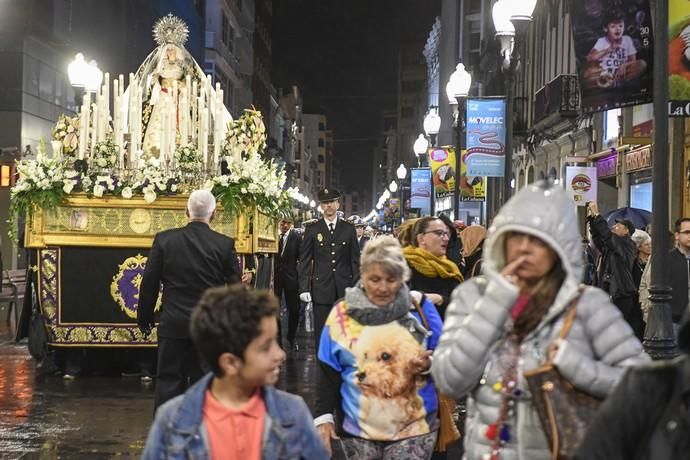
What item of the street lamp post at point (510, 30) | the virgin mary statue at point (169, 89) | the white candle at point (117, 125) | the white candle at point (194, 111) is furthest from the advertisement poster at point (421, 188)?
the white candle at point (117, 125)

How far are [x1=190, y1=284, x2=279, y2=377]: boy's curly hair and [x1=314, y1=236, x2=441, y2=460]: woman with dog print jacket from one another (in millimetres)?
1580

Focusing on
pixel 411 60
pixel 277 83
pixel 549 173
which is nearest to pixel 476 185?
pixel 549 173

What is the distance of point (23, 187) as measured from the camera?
41.3 feet

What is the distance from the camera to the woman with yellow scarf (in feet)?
26.1

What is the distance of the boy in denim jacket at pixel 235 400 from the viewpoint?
3641 mm

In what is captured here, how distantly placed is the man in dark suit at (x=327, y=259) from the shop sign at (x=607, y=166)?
16176 mm

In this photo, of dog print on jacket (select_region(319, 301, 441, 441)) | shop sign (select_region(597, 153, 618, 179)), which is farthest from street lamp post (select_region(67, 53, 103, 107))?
shop sign (select_region(597, 153, 618, 179))

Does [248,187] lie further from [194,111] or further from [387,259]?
[387,259]

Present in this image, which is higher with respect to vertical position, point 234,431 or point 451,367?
point 451,367

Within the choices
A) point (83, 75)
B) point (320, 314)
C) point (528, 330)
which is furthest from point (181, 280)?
point (83, 75)

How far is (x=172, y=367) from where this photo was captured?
8367mm

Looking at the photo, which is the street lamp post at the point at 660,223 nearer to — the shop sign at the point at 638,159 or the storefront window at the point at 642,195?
the shop sign at the point at 638,159

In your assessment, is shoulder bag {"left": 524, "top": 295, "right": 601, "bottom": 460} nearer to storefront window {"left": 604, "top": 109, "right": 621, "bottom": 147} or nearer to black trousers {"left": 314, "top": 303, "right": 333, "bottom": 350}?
black trousers {"left": 314, "top": 303, "right": 333, "bottom": 350}

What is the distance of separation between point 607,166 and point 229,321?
86.9 ft
